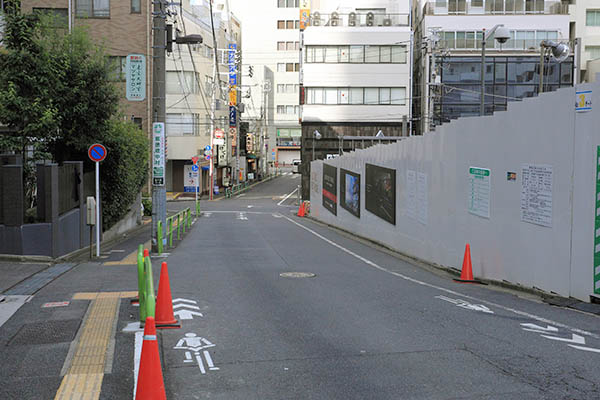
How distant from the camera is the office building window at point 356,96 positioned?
58906mm

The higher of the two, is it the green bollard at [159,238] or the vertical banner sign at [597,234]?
the vertical banner sign at [597,234]

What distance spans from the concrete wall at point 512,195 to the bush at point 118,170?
1040 cm

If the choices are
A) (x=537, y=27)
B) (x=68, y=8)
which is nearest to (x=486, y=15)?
(x=537, y=27)

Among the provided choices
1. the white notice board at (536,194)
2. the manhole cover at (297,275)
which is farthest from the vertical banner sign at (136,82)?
the white notice board at (536,194)

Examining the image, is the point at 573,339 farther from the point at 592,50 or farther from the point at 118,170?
the point at 592,50

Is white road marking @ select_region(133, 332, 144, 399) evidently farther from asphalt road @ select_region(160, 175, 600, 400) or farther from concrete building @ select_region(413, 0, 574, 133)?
concrete building @ select_region(413, 0, 574, 133)

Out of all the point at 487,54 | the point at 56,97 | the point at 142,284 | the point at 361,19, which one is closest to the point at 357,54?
the point at 361,19

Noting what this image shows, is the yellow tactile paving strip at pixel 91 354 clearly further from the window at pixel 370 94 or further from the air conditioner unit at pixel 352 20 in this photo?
the air conditioner unit at pixel 352 20

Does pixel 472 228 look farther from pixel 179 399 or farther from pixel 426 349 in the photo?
pixel 179 399

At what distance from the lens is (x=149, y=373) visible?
5.56 m

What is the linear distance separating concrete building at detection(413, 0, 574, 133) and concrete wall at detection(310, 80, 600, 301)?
35616 millimetres

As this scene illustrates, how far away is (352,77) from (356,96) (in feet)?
5.84

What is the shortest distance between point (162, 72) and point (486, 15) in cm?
4298

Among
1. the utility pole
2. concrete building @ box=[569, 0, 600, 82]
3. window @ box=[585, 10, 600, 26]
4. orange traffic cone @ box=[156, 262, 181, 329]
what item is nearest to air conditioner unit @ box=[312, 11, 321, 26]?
concrete building @ box=[569, 0, 600, 82]
